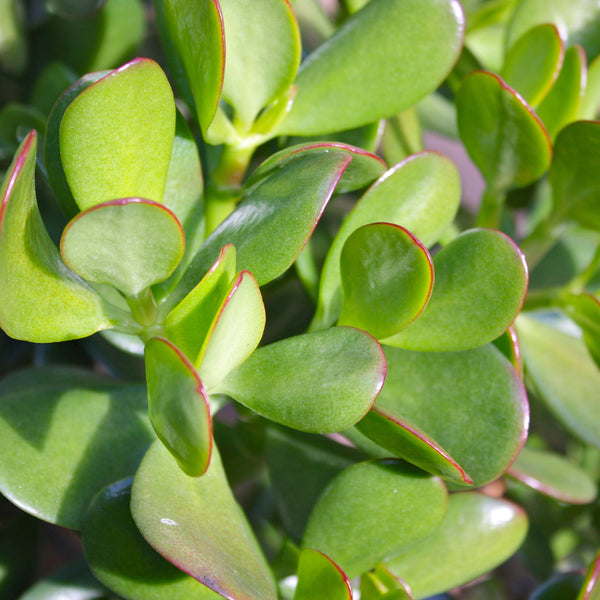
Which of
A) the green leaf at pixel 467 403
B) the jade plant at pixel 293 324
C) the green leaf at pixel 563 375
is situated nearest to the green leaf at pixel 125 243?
the jade plant at pixel 293 324

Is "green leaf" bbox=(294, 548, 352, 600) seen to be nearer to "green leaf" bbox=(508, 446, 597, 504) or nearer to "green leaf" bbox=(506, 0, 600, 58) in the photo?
"green leaf" bbox=(508, 446, 597, 504)

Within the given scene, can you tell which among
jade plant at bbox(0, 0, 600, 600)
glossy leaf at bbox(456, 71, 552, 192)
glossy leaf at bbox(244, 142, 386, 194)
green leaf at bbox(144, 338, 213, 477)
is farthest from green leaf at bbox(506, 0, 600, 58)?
green leaf at bbox(144, 338, 213, 477)

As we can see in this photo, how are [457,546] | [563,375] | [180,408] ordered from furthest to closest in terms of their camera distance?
[563,375] < [457,546] < [180,408]

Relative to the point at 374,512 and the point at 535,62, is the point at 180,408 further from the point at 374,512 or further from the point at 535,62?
the point at 535,62

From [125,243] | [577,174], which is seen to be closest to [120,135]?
[125,243]

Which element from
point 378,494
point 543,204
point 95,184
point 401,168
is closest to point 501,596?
point 543,204

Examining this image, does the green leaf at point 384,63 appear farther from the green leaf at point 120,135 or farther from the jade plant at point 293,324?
the green leaf at point 120,135
